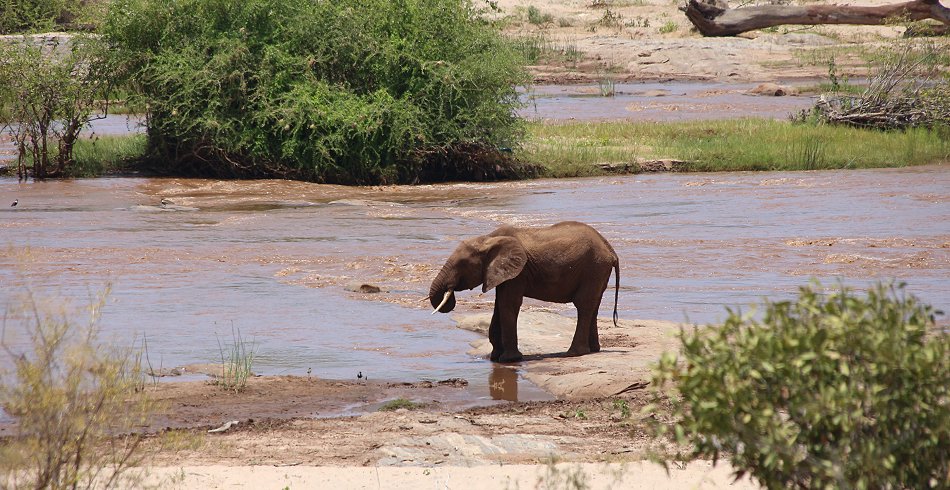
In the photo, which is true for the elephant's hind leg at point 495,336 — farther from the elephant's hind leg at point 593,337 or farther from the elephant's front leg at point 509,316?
the elephant's hind leg at point 593,337

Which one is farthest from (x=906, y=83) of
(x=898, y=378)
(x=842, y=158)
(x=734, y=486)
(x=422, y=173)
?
(x=898, y=378)

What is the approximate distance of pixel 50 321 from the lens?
6.04m

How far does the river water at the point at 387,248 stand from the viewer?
12062mm

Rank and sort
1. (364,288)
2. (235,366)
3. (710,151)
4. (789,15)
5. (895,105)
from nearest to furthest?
1. (235,366)
2. (364,288)
3. (710,151)
4. (895,105)
5. (789,15)

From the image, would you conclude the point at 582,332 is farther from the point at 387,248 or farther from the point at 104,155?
the point at 104,155

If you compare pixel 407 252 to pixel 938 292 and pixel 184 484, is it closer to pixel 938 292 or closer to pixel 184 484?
pixel 938 292

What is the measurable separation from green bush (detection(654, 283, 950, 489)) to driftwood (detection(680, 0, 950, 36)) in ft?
118

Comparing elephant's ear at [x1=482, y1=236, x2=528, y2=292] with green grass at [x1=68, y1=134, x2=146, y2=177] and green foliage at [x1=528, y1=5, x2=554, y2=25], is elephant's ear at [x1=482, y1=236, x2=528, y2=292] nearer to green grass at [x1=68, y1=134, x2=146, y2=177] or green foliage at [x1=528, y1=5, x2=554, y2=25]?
green grass at [x1=68, y1=134, x2=146, y2=177]

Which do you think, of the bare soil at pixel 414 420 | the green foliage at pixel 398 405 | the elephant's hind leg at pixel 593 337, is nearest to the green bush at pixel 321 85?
the elephant's hind leg at pixel 593 337

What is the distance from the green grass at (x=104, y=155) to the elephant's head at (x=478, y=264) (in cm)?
1691

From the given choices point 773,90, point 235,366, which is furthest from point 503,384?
point 773,90

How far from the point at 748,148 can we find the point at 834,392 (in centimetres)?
2208

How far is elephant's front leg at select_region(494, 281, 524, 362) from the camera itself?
1060 cm

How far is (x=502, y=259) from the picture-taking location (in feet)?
34.3
